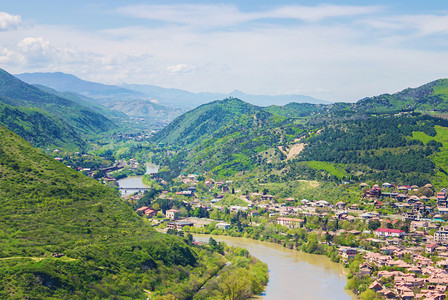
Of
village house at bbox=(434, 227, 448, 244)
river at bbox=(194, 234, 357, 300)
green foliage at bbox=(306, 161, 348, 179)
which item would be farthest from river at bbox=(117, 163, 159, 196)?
village house at bbox=(434, 227, 448, 244)

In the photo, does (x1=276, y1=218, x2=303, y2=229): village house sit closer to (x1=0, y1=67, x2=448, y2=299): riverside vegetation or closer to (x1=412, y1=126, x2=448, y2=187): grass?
(x1=0, y1=67, x2=448, y2=299): riverside vegetation

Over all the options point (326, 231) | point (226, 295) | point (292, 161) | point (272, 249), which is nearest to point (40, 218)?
point (226, 295)

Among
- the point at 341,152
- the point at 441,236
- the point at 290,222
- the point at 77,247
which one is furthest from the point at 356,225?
the point at 77,247

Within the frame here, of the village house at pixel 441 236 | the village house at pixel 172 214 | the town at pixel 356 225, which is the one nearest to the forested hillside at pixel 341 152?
the town at pixel 356 225

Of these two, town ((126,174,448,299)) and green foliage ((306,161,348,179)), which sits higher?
green foliage ((306,161,348,179))

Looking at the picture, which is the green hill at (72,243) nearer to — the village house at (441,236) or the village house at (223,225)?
A: the village house at (223,225)

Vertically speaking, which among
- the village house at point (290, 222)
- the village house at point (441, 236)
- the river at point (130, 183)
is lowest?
the river at point (130, 183)

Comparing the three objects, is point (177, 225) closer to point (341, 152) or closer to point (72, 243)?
point (72, 243)

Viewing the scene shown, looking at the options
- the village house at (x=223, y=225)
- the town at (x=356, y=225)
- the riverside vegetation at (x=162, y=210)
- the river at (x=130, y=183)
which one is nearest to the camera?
the riverside vegetation at (x=162, y=210)
